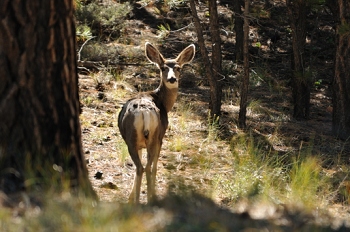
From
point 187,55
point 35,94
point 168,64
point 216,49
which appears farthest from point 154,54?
point 35,94

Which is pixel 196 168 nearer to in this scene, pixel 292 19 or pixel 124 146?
pixel 124 146

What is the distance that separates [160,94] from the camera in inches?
381

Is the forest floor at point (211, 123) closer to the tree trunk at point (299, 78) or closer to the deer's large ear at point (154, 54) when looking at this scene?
the tree trunk at point (299, 78)

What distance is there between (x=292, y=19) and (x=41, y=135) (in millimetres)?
8052

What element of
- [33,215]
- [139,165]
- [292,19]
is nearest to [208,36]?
[292,19]

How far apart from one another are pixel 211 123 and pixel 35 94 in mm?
6836

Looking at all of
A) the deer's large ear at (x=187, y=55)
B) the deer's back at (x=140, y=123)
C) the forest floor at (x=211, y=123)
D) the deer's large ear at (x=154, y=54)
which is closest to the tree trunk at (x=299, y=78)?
the forest floor at (x=211, y=123)

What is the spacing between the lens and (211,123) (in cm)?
1203

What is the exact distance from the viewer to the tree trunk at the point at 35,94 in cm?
532

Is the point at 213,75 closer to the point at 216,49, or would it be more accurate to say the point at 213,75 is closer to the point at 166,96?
the point at 216,49

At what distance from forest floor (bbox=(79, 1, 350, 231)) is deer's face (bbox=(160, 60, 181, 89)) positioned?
102 centimetres

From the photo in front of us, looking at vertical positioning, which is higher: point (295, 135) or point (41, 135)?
point (41, 135)

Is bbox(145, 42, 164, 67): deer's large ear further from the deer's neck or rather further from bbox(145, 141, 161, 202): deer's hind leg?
bbox(145, 141, 161, 202): deer's hind leg

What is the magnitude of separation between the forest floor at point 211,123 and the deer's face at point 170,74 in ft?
3.35
